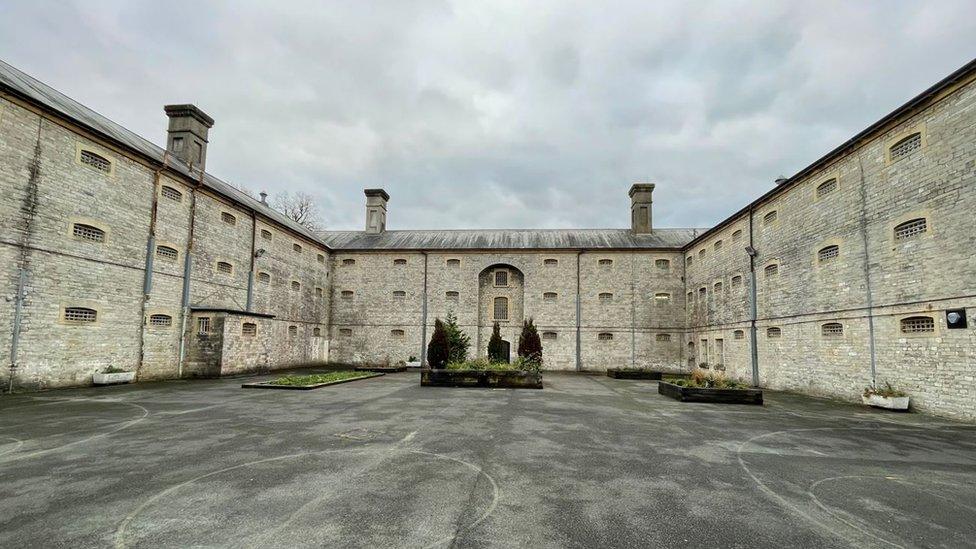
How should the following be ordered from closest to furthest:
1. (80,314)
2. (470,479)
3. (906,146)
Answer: (470,479) < (906,146) < (80,314)

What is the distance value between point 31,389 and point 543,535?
1577 cm

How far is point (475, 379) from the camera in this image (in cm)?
1545

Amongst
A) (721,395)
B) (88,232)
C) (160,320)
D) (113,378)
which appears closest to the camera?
(721,395)

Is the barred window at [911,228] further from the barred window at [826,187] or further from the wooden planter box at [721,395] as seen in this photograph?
the wooden planter box at [721,395]

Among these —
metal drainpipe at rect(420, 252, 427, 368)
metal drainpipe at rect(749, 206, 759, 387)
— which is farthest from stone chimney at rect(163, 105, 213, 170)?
metal drainpipe at rect(749, 206, 759, 387)

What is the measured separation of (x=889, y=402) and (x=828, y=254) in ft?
16.4

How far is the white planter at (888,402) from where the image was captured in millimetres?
10891

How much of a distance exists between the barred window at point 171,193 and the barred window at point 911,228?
24412mm

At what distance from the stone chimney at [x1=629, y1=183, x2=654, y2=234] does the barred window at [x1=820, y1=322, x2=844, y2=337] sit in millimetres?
14816

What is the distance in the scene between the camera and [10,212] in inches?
458

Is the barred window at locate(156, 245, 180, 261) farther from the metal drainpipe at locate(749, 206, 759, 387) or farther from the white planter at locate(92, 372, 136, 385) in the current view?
the metal drainpipe at locate(749, 206, 759, 387)

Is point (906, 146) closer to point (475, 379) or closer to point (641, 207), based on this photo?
point (475, 379)

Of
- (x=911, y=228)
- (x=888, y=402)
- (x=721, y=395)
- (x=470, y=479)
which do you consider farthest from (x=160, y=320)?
(x=911, y=228)

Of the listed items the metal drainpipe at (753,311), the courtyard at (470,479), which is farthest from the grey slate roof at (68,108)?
the metal drainpipe at (753,311)
